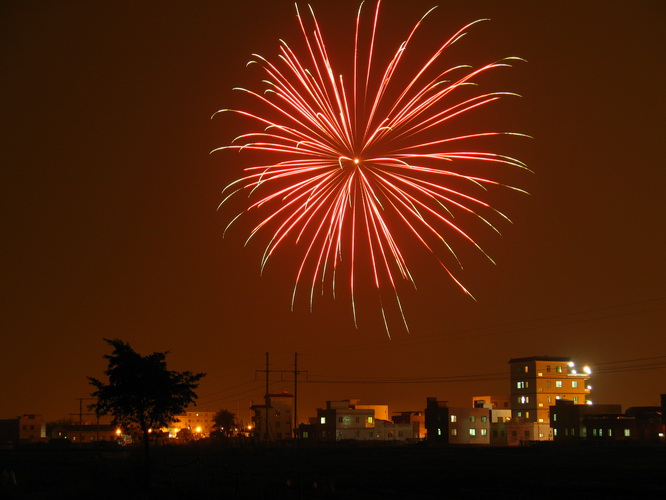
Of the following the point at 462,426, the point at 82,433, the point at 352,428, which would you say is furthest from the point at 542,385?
the point at 82,433

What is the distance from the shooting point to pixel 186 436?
153625 mm

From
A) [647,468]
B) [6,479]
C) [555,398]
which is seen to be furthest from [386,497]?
[555,398]

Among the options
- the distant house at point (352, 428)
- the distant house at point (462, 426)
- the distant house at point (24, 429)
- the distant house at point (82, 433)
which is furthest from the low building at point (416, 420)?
the distant house at point (24, 429)

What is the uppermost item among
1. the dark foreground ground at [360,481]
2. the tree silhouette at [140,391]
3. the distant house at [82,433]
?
the tree silhouette at [140,391]

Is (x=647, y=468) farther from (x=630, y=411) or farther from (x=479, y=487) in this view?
(x=630, y=411)

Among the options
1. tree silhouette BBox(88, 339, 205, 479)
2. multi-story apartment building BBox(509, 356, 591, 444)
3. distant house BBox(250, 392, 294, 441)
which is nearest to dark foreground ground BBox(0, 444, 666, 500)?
tree silhouette BBox(88, 339, 205, 479)

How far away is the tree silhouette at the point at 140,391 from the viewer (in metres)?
41.3

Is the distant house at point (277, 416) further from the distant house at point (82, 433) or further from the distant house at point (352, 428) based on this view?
the distant house at point (82, 433)

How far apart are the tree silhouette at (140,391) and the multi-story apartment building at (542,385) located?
305 ft

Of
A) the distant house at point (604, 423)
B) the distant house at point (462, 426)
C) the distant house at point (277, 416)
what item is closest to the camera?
the distant house at point (604, 423)

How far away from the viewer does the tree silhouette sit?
4128cm

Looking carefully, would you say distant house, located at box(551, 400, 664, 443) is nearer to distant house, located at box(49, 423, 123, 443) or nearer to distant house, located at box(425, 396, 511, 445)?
distant house, located at box(425, 396, 511, 445)

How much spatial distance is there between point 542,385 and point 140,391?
100 metres

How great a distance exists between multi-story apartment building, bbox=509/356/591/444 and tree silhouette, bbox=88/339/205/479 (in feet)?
305
